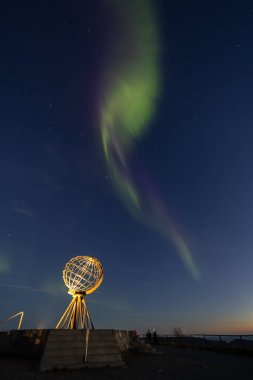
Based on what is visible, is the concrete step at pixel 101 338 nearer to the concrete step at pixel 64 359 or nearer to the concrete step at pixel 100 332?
the concrete step at pixel 100 332

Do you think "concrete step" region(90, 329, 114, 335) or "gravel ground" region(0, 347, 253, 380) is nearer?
"gravel ground" region(0, 347, 253, 380)

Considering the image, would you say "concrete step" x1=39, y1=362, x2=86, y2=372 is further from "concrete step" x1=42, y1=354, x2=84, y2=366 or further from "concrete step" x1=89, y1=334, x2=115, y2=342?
"concrete step" x1=89, y1=334, x2=115, y2=342

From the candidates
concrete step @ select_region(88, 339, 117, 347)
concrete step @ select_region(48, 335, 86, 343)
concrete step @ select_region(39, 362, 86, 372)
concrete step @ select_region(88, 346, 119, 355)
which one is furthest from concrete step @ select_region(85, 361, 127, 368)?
concrete step @ select_region(48, 335, 86, 343)

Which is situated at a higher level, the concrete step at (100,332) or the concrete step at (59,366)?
the concrete step at (100,332)

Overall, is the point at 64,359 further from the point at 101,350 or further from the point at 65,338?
the point at 101,350

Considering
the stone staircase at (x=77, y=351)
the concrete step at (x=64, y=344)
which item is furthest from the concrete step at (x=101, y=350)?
the concrete step at (x=64, y=344)

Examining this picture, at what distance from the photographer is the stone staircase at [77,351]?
973 cm

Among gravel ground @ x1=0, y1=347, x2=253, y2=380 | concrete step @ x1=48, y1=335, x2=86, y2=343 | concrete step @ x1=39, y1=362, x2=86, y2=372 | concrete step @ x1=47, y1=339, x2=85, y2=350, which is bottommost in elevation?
gravel ground @ x1=0, y1=347, x2=253, y2=380

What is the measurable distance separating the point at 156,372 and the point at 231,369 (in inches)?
150

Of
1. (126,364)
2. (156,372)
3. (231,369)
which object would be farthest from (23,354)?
(231,369)

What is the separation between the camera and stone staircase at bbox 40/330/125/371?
9734mm

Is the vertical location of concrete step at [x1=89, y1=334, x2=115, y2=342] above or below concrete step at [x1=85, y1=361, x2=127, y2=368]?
above

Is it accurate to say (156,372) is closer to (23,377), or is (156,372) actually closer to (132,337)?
(23,377)

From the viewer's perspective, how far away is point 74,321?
17719mm
